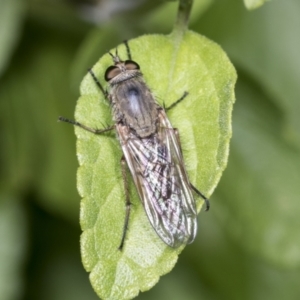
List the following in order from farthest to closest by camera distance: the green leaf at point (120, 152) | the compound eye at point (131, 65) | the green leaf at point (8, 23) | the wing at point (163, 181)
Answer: the green leaf at point (8, 23) < the compound eye at point (131, 65) < the wing at point (163, 181) < the green leaf at point (120, 152)

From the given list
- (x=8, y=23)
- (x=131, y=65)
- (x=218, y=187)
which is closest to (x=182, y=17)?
(x=131, y=65)

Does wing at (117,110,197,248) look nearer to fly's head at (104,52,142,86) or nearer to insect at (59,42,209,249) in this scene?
insect at (59,42,209,249)

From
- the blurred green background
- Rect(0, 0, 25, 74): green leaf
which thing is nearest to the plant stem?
the blurred green background

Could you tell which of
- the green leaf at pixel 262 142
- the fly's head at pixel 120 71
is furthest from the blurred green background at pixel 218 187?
the fly's head at pixel 120 71

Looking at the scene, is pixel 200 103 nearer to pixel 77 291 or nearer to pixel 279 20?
pixel 279 20

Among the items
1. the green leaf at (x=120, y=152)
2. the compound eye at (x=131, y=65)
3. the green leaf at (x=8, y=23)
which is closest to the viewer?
the green leaf at (x=120, y=152)

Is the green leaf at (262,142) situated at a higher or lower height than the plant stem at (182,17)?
lower

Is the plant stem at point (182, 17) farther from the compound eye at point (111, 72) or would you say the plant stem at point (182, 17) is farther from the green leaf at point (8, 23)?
the green leaf at point (8, 23)
